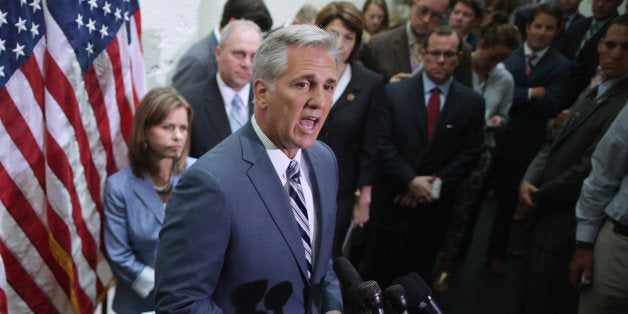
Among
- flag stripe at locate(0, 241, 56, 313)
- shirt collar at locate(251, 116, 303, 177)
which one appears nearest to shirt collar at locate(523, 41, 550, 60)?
shirt collar at locate(251, 116, 303, 177)

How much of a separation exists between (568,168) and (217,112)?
1.90m

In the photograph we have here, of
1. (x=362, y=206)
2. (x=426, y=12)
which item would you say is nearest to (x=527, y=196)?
(x=362, y=206)

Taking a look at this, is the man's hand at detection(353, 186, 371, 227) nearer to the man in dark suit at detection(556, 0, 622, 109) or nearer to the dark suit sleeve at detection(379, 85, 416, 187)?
the dark suit sleeve at detection(379, 85, 416, 187)

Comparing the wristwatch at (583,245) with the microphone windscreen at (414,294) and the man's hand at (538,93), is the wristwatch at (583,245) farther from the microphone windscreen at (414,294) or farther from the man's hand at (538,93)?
the man's hand at (538,93)

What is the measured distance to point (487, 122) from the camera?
4016 mm

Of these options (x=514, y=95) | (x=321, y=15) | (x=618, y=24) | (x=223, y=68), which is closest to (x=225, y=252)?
(x=223, y=68)

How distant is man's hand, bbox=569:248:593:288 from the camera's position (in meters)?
2.54

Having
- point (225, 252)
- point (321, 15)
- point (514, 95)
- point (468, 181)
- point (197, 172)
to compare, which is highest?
point (321, 15)

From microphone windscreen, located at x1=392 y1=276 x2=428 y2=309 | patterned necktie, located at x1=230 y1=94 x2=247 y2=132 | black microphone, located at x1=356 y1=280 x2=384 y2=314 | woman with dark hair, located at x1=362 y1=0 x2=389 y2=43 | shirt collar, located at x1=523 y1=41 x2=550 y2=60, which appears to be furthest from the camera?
woman with dark hair, located at x1=362 y1=0 x2=389 y2=43

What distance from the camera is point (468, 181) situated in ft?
13.0

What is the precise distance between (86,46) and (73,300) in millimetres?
1165

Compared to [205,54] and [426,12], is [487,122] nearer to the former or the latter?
[426,12]

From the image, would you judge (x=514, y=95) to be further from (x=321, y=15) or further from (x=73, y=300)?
(x=73, y=300)

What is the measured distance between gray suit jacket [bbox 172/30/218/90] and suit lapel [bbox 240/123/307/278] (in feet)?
6.70
